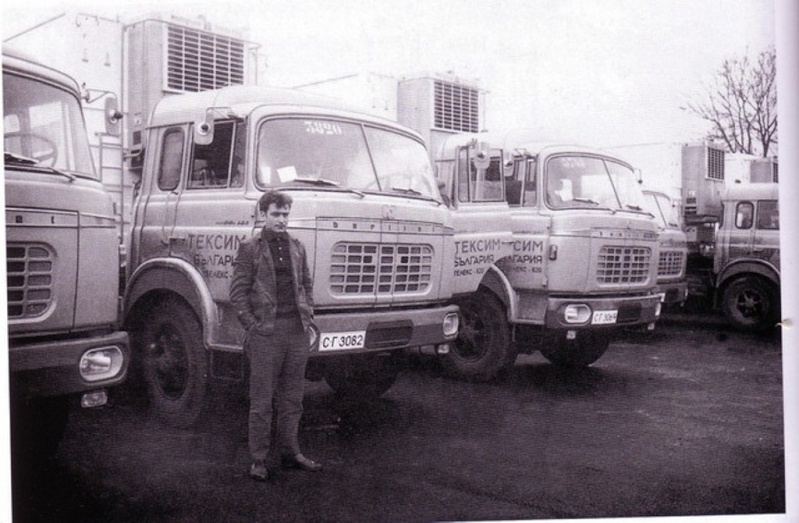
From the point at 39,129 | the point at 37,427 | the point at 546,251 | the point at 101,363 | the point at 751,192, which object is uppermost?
the point at 39,129

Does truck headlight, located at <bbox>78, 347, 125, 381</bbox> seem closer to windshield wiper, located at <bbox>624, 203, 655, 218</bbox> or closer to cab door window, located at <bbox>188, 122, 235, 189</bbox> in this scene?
cab door window, located at <bbox>188, 122, 235, 189</bbox>

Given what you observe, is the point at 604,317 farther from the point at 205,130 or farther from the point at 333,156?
the point at 205,130

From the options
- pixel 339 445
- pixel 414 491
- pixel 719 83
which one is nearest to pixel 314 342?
pixel 339 445

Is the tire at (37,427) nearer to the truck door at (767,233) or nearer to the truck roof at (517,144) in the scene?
the truck roof at (517,144)

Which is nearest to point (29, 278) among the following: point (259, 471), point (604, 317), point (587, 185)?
point (259, 471)

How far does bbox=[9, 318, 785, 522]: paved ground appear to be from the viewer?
3.11 metres

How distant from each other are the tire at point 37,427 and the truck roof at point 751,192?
3.28 m

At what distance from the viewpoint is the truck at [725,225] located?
3.80m

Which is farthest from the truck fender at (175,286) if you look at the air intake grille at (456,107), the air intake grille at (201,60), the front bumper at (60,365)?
the air intake grille at (456,107)

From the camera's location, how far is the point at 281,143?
329cm

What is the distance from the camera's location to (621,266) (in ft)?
14.4

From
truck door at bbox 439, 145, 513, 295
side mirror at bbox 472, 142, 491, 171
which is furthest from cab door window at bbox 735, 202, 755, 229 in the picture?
side mirror at bbox 472, 142, 491, 171

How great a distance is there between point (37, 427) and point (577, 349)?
2.55 meters

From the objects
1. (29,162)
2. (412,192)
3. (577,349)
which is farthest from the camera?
(577,349)
